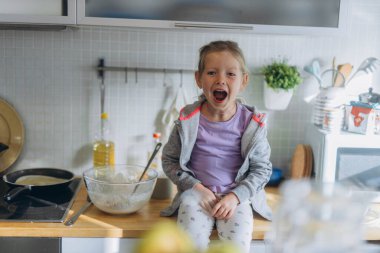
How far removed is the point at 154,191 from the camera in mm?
1784

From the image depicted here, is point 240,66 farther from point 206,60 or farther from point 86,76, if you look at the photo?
point 86,76

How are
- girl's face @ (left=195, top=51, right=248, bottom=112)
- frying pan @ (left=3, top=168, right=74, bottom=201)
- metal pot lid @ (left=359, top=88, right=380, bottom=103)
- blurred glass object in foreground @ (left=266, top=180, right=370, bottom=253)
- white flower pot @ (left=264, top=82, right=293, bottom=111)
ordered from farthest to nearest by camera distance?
1. white flower pot @ (left=264, top=82, right=293, bottom=111)
2. metal pot lid @ (left=359, top=88, right=380, bottom=103)
3. frying pan @ (left=3, top=168, right=74, bottom=201)
4. girl's face @ (left=195, top=51, right=248, bottom=112)
5. blurred glass object in foreground @ (left=266, top=180, right=370, bottom=253)

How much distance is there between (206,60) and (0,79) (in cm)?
92

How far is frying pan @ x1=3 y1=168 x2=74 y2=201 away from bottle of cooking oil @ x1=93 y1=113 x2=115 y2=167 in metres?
0.14

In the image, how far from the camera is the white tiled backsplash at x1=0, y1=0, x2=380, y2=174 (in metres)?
1.93

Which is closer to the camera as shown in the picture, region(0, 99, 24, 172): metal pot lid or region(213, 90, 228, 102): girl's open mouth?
region(213, 90, 228, 102): girl's open mouth

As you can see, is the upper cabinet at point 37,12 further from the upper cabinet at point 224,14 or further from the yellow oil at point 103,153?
the yellow oil at point 103,153

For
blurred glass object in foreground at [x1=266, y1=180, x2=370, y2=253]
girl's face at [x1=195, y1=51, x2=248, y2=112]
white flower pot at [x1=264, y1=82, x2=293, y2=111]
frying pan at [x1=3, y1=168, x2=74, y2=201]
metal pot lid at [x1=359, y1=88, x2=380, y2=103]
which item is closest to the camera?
blurred glass object in foreground at [x1=266, y1=180, x2=370, y2=253]

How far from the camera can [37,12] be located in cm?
158

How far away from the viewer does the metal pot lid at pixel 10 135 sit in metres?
1.94

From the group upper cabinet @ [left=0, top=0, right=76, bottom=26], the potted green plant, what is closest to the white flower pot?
the potted green plant

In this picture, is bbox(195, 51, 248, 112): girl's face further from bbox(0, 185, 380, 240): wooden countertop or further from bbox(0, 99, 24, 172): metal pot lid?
bbox(0, 99, 24, 172): metal pot lid

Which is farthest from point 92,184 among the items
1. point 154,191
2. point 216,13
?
point 216,13

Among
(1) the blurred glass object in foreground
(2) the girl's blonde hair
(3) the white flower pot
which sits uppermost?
(2) the girl's blonde hair
